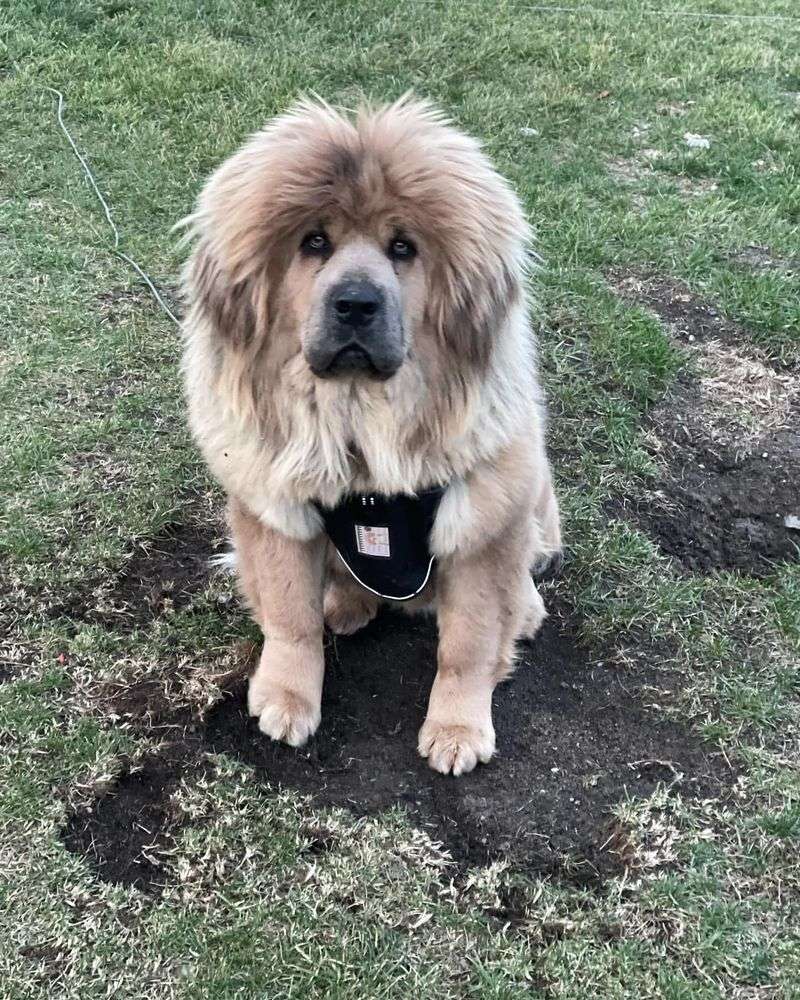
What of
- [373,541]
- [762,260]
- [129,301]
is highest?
[373,541]

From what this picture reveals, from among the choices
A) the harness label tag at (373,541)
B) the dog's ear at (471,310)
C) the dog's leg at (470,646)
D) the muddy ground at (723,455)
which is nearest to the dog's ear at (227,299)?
the dog's ear at (471,310)

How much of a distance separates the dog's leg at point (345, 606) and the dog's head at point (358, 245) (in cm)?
87

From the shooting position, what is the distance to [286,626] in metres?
2.64

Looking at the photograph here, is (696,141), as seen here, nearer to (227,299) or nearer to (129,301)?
(129,301)

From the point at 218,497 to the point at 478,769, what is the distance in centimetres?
146

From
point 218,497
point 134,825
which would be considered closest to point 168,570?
point 218,497

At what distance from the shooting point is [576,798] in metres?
2.52

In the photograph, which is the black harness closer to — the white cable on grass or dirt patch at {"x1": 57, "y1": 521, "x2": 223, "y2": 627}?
dirt patch at {"x1": 57, "y1": 521, "x2": 223, "y2": 627}

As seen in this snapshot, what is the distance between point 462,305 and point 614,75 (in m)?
5.38

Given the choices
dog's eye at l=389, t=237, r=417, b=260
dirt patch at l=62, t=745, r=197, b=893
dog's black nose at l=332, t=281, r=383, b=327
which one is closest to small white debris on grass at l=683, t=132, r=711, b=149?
dog's eye at l=389, t=237, r=417, b=260

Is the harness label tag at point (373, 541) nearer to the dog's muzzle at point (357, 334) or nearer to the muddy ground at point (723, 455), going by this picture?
the dog's muzzle at point (357, 334)

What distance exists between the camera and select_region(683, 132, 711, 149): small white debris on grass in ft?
19.7

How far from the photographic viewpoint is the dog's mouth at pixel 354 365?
7.13 feet

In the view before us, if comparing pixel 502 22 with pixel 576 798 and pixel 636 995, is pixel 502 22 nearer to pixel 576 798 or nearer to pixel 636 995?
pixel 576 798
